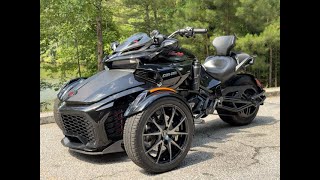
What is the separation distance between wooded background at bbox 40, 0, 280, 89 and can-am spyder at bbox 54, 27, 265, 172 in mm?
7971

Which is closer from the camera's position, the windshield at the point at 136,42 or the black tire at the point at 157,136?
the black tire at the point at 157,136

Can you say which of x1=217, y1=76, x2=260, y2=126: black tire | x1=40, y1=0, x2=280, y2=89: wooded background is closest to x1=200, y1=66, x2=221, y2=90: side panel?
x1=217, y1=76, x2=260, y2=126: black tire

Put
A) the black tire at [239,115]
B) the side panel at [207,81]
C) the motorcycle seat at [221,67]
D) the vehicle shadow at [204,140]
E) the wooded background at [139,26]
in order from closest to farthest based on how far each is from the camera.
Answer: the vehicle shadow at [204,140]
the side panel at [207,81]
the motorcycle seat at [221,67]
the black tire at [239,115]
the wooded background at [139,26]

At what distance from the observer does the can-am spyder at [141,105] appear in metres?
3.61

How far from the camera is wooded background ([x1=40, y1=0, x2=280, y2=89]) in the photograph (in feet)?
43.3

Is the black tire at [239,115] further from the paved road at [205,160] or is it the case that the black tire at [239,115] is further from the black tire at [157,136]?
the black tire at [157,136]

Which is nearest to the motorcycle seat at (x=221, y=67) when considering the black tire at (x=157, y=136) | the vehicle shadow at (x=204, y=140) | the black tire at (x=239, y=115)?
the black tire at (x=239, y=115)

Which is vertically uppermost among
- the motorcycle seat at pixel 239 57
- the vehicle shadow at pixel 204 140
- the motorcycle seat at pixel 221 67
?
the motorcycle seat at pixel 239 57

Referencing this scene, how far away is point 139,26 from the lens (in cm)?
1518

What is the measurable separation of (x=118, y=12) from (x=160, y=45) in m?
10.8

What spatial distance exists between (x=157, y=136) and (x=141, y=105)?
39cm

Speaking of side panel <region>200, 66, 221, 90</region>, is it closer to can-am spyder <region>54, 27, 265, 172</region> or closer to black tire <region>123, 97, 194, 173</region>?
can-am spyder <region>54, 27, 265, 172</region>
